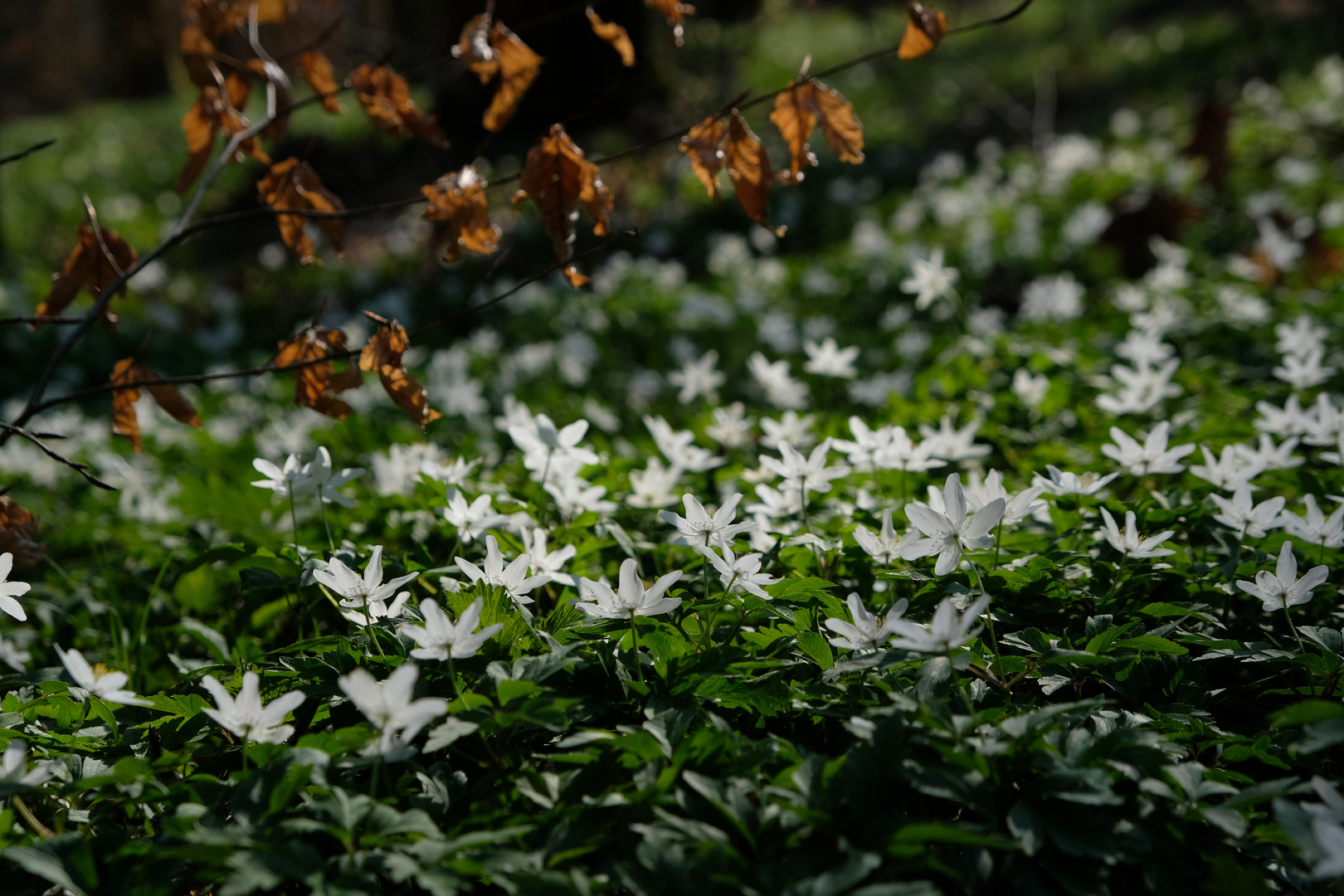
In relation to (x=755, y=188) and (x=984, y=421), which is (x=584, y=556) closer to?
(x=755, y=188)

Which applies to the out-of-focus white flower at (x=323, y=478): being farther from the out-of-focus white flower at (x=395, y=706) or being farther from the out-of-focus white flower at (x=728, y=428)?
the out-of-focus white flower at (x=728, y=428)

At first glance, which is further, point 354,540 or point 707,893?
point 354,540

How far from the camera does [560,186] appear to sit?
6.31ft

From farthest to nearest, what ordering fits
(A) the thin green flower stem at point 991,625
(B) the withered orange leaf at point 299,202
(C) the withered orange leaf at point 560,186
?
(B) the withered orange leaf at point 299,202 → (C) the withered orange leaf at point 560,186 → (A) the thin green flower stem at point 991,625

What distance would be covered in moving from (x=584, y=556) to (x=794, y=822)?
955mm

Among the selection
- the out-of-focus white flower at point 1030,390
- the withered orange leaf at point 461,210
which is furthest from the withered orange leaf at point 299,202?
the out-of-focus white flower at point 1030,390

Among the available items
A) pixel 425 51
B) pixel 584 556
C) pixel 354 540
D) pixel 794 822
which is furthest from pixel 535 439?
pixel 425 51

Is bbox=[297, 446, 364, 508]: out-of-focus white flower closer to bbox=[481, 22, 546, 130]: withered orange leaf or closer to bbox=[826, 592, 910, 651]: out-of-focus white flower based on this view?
bbox=[481, 22, 546, 130]: withered orange leaf

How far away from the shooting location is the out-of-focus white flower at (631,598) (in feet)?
4.58

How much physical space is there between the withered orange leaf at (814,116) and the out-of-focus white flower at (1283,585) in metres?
1.10

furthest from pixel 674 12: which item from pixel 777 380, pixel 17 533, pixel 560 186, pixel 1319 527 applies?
pixel 17 533

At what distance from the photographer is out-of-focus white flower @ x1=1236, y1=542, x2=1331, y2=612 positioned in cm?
148

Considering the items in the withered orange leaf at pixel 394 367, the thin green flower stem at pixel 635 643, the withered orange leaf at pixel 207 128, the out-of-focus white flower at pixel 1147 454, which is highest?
the withered orange leaf at pixel 207 128

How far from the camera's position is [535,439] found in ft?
6.95
